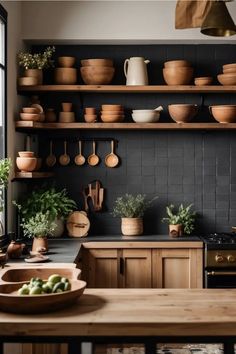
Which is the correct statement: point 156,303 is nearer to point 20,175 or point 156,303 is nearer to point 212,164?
point 20,175

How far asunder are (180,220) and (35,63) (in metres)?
2.03

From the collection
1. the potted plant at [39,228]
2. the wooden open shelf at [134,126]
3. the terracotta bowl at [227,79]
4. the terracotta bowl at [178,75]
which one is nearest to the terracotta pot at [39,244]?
the potted plant at [39,228]

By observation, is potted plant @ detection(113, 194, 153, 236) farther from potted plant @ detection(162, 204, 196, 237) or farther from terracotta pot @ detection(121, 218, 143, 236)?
potted plant @ detection(162, 204, 196, 237)

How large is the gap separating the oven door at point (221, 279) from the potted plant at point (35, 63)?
2.39m

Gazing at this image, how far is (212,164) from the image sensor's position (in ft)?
19.6

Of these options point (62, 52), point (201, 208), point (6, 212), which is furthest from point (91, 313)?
point (62, 52)

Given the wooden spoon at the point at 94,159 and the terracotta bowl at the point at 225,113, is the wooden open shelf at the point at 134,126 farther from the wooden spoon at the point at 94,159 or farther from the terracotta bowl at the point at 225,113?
the wooden spoon at the point at 94,159

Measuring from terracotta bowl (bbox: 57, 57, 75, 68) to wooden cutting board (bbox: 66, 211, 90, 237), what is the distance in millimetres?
1425

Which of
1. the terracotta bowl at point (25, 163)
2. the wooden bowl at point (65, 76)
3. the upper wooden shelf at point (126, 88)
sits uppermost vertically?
the wooden bowl at point (65, 76)

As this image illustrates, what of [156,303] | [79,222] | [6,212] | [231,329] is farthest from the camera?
[79,222]

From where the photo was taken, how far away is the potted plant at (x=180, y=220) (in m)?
5.67

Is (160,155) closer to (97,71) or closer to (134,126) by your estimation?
(134,126)

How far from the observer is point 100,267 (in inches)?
212

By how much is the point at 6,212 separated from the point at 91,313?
277 centimetres
